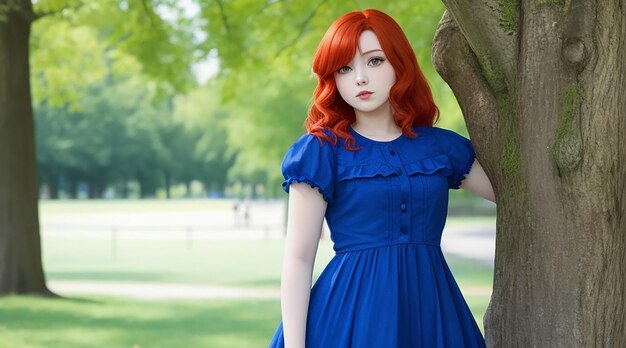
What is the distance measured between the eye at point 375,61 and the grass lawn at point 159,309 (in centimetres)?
674

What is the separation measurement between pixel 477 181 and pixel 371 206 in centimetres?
54

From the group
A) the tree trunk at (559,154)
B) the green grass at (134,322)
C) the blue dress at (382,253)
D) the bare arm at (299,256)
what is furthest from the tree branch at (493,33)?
the green grass at (134,322)

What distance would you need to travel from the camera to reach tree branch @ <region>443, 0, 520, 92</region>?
3.40m

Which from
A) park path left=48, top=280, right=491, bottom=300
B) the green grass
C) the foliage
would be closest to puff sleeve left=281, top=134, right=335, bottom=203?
the green grass

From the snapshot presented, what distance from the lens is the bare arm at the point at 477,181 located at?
3592mm

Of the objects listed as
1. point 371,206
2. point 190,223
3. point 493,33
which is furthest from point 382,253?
point 190,223

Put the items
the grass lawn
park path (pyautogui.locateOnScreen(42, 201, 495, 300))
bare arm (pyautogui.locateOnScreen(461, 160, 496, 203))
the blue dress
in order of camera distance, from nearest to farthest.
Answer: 1. the blue dress
2. bare arm (pyautogui.locateOnScreen(461, 160, 496, 203))
3. the grass lawn
4. park path (pyautogui.locateOnScreen(42, 201, 495, 300))

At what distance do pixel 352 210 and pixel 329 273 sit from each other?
0.25 m

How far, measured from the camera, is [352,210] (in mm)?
3328

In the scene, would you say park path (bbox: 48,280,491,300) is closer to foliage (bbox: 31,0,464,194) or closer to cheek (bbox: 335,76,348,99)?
foliage (bbox: 31,0,464,194)

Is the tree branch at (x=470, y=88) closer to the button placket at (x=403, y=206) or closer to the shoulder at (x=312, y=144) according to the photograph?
the button placket at (x=403, y=206)

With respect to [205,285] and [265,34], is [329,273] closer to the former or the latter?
[265,34]

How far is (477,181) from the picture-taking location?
3.60 metres

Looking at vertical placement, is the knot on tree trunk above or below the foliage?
below
